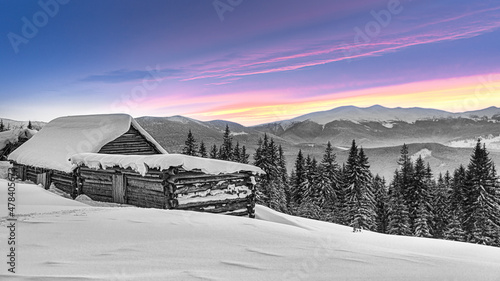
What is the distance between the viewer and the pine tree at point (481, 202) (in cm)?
4231

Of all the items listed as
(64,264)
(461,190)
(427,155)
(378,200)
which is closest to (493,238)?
(461,190)

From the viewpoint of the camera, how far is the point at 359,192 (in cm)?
5041

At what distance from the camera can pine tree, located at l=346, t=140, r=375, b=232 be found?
46875 millimetres

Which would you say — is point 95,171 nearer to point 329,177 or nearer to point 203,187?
point 203,187

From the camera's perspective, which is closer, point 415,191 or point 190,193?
point 190,193

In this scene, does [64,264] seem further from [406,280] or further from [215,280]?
[406,280]

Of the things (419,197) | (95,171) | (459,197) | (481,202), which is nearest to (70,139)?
(95,171)

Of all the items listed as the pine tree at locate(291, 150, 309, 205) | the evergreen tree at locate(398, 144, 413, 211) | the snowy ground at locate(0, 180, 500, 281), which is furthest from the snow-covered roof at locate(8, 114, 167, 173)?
the evergreen tree at locate(398, 144, 413, 211)

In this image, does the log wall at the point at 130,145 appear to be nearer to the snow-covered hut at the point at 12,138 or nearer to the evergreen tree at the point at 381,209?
the snow-covered hut at the point at 12,138

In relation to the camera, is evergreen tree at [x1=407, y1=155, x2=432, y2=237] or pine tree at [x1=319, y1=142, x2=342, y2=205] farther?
pine tree at [x1=319, y1=142, x2=342, y2=205]

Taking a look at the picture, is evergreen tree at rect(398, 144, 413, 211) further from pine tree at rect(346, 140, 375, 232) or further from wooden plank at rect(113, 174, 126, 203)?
wooden plank at rect(113, 174, 126, 203)

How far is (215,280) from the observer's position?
317 cm

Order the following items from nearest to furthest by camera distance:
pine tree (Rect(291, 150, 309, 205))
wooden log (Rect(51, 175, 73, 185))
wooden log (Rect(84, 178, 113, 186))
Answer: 1. wooden log (Rect(84, 178, 113, 186))
2. wooden log (Rect(51, 175, 73, 185))
3. pine tree (Rect(291, 150, 309, 205))

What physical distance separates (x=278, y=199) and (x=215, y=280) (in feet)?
165
